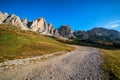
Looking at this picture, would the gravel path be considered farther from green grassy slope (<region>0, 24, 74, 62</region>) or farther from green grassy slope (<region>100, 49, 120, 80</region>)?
green grassy slope (<region>0, 24, 74, 62</region>)

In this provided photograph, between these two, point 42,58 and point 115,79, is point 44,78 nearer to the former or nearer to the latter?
point 115,79

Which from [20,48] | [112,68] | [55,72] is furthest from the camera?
[20,48]

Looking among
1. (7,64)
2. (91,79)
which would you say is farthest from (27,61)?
(91,79)

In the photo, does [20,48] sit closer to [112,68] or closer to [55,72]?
[55,72]

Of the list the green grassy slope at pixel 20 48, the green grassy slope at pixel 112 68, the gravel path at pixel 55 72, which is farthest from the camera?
the green grassy slope at pixel 20 48

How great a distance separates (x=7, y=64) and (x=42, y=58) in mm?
11579

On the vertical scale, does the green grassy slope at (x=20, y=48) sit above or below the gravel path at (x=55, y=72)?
above

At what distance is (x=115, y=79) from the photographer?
52.1ft

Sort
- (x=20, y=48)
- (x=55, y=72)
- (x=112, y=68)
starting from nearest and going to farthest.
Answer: (x=55, y=72)
(x=112, y=68)
(x=20, y=48)

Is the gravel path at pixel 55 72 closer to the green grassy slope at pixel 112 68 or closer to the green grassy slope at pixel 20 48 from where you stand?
the green grassy slope at pixel 112 68

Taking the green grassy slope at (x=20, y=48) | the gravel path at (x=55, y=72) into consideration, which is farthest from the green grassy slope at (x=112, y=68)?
the green grassy slope at (x=20, y=48)

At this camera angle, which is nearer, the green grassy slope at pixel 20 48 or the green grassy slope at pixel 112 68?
the green grassy slope at pixel 112 68

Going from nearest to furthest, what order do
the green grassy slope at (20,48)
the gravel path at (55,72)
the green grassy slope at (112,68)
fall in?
the green grassy slope at (112,68) < the gravel path at (55,72) < the green grassy slope at (20,48)

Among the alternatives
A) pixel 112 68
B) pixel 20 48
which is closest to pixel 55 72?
pixel 112 68
